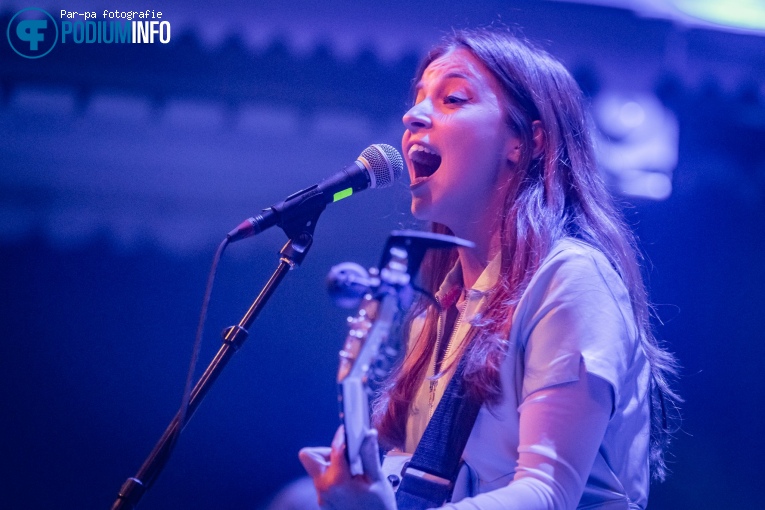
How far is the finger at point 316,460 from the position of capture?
3.17 feet

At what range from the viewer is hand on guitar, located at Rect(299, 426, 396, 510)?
930 mm

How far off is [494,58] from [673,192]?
4.56 ft

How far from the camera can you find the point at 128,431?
2535mm

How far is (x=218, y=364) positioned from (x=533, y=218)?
813 mm

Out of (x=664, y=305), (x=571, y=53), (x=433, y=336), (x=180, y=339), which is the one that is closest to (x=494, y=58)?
(x=433, y=336)

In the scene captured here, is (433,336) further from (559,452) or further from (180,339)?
(180,339)

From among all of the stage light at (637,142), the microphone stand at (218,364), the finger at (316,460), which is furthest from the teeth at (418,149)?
the stage light at (637,142)

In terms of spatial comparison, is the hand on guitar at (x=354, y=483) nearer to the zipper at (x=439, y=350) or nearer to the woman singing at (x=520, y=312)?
the woman singing at (x=520, y=312)

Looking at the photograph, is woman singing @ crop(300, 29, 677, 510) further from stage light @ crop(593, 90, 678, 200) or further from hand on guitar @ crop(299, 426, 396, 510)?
stage light @ crop(593, 90, 678, 200)

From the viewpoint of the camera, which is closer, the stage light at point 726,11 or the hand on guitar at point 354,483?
the hand on guitar at point 354,483
